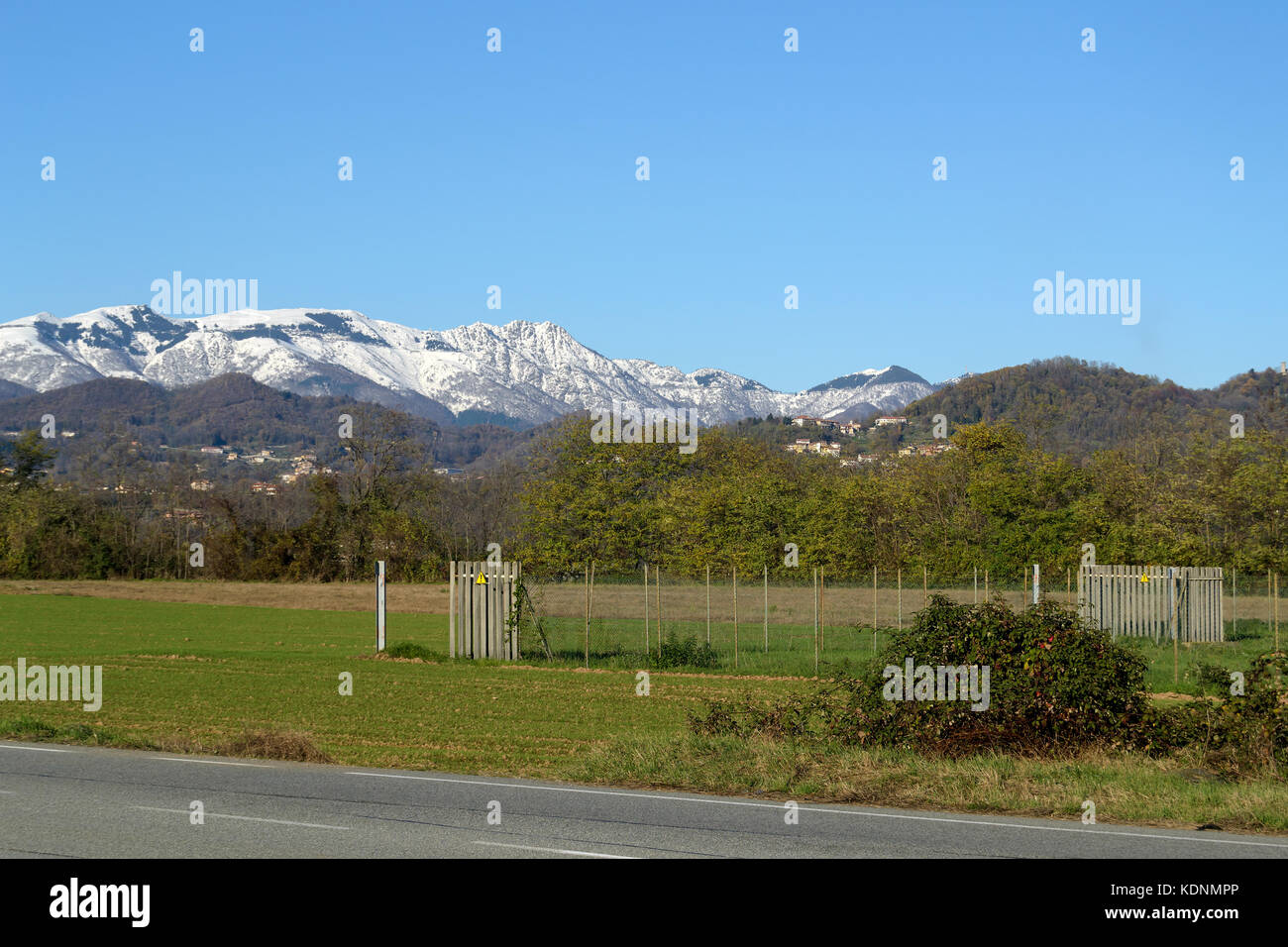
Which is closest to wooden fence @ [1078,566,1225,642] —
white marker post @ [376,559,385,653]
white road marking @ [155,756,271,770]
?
white marker post @ [376,559,385,653]

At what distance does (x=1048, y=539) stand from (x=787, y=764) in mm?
52706

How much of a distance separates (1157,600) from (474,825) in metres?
28.0

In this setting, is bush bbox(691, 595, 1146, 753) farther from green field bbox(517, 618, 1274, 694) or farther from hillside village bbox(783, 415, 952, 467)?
hillside village bbox(783, 415, 952, 467)

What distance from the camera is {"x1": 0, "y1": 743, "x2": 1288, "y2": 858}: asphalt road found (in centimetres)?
930

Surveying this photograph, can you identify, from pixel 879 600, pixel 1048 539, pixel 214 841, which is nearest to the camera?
pixel 214 841

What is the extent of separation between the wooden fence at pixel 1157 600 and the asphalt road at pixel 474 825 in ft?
79.5

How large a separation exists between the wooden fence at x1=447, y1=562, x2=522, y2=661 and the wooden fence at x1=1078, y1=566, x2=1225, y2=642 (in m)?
15.1

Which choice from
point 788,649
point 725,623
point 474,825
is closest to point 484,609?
point 788,649

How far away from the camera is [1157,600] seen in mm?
33875
